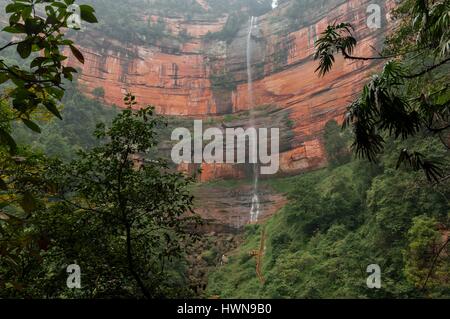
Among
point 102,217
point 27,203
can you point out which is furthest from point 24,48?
point 102,217

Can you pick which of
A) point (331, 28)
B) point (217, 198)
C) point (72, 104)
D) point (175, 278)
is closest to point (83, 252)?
point (331, 28)

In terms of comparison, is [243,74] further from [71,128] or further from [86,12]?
[86,12]

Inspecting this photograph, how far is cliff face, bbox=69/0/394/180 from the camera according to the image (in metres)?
26.1

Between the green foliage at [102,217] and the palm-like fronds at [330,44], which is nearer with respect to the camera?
the palm-like fronds at [330,44]

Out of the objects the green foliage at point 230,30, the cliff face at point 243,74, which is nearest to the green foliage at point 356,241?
the cliff face at point 243,74

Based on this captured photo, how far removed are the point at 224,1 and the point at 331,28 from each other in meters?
40.9

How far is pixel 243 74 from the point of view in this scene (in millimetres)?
32625

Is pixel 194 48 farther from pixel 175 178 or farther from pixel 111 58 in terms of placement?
pixel 175 178

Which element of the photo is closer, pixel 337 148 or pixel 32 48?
pixel 32 48

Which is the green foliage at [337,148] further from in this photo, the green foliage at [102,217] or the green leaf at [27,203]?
the green leaf at [27,203]

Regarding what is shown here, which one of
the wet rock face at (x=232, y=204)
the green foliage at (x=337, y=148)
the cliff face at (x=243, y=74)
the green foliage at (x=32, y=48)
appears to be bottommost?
the green foliage at (x=32, y=48)

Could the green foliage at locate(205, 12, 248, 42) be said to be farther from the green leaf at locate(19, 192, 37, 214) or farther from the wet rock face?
the green leaf at locate(19, 192, 37, 214)

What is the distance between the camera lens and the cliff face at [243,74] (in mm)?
26094

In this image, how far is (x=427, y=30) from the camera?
10.3 feet
